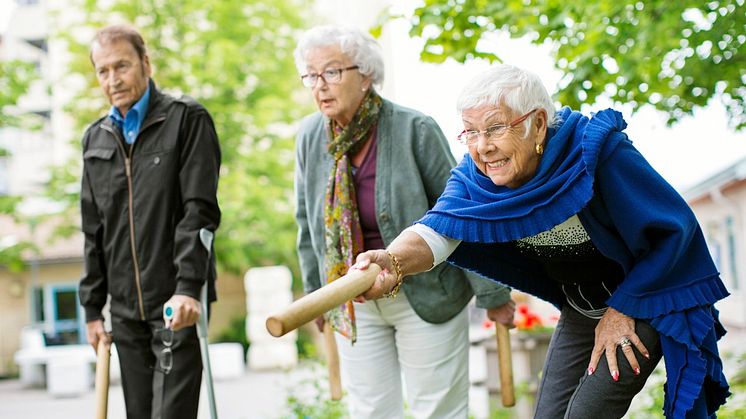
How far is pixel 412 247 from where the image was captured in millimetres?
2449

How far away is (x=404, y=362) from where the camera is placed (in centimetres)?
351

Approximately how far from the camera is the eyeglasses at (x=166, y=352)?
3.34m

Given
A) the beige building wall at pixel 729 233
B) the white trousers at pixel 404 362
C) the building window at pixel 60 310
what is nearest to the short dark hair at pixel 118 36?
the white trousers at pixel 404 362

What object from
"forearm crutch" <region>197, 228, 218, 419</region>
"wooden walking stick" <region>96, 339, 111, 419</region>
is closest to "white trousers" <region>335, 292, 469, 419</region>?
"forearm crutch" <region>197, 228, 218, 419</region>

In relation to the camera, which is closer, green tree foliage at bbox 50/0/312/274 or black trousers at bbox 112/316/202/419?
black trousers at bbox 112/316/202/419

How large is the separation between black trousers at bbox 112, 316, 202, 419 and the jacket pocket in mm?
472

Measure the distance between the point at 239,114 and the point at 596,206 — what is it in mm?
15199

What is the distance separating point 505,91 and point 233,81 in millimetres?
14984

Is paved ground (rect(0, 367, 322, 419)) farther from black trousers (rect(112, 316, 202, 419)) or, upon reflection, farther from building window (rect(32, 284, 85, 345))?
black trousers (rect(112, 316, 202, 419))

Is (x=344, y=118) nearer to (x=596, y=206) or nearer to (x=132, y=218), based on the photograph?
(x=132, y=218)

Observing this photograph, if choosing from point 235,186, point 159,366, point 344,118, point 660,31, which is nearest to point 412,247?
point 344,118

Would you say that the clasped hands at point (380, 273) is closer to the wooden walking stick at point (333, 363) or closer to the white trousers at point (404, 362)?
the white trousers at point (404, 362)

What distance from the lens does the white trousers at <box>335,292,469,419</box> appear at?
3.43 meters

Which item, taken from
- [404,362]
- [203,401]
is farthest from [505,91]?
[203,401]
